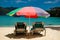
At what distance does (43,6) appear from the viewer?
11164mm

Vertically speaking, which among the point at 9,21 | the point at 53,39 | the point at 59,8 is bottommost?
the point at 53,39

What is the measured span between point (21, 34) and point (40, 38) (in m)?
1.26

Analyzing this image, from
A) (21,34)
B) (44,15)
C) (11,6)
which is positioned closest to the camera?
(44,15)

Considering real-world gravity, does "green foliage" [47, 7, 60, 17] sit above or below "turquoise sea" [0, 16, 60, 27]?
above

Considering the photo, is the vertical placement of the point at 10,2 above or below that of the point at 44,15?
above

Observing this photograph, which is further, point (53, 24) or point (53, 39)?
point (53, 24)

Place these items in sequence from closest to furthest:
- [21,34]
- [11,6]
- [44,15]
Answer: [44,15] < [21,34] < [11,6]

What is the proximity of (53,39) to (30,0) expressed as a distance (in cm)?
438

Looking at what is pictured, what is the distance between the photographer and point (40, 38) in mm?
7617

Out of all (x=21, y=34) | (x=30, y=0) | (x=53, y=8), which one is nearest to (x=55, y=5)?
(x=53, y=8)

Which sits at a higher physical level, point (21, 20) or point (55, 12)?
point (55, 12)

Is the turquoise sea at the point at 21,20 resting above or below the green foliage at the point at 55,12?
below

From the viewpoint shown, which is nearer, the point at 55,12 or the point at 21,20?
the point at 21,20

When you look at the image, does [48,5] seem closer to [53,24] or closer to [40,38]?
[53,24]
